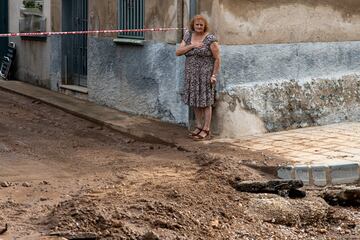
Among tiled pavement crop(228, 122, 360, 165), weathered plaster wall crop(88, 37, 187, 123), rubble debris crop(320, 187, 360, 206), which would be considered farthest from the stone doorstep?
weathered plaster wall crop(88, 37, 187, 123)

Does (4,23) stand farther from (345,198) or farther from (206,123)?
(345,198)

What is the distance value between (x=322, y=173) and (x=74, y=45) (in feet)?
27.0

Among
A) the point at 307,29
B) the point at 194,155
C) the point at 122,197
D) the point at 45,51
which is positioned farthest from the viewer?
the point at 45,51

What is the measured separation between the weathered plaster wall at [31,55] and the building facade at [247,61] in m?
2.64

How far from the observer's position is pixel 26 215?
6738mm

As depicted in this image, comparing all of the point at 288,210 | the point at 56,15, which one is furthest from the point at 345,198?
the point at 56,15

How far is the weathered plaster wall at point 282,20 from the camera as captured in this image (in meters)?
10.5

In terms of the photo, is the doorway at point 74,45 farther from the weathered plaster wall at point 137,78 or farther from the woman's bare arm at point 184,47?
the woman's bare arm at point 184,47

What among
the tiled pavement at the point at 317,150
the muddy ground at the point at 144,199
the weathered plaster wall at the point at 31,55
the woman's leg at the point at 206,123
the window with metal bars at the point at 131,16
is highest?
the window with metal bars at the point at 131,16

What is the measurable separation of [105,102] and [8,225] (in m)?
7.27

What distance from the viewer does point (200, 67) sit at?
10266 millimetres

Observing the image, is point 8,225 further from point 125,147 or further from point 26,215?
point 125,147

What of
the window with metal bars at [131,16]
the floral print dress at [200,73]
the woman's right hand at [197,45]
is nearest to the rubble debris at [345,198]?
the floral print dress at [200,73]

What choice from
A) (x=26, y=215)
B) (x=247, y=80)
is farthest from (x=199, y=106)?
(x=26, y=215)
